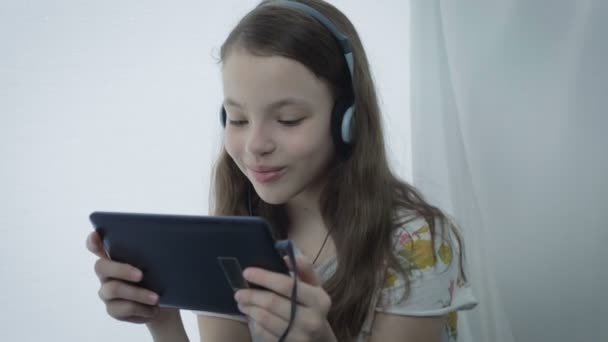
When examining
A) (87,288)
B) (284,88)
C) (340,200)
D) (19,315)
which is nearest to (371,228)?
(340,200)

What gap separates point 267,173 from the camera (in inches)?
30.5

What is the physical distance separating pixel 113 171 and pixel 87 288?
220 mm

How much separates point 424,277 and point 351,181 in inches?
6.6

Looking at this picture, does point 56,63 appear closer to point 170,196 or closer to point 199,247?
point 170,196

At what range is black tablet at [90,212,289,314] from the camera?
584 millimetres

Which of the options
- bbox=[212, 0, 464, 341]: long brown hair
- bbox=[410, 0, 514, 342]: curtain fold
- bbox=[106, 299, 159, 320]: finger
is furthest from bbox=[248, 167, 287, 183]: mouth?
bbox=[410, 0, 514, 342]: curtain fold

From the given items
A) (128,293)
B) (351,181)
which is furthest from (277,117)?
(128,293)

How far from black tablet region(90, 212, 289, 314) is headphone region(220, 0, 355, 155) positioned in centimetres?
23

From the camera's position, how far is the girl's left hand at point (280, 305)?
0.59m

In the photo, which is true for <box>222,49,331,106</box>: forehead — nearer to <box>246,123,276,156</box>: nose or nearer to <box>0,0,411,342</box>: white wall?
<box>246,123,276,156</box>: nose

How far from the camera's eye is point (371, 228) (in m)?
0.84

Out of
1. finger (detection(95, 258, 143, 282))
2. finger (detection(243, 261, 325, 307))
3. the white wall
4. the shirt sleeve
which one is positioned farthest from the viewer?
the white wall

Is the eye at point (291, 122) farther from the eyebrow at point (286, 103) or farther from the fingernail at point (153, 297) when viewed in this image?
the fingernail at point (153, 297)

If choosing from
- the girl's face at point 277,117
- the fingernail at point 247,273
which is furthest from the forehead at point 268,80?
the fingernail at point 247,273
